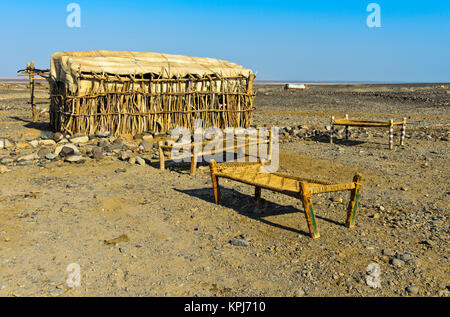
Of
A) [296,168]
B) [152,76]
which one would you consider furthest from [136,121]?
[296,168]

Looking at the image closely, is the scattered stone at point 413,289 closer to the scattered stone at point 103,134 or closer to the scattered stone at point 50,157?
the scattered stone at point 50,157

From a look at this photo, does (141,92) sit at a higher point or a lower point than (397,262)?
higher

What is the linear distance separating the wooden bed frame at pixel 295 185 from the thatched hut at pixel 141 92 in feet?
21.7

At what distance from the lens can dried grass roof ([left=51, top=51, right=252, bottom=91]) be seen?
1131 centimetres

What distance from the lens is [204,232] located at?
16.7 ft

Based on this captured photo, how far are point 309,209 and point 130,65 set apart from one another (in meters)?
8.97

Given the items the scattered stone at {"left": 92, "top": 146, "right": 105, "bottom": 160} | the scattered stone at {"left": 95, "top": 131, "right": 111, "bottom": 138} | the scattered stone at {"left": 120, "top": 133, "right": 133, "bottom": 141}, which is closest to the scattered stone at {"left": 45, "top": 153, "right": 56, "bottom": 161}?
the scattered stone at {"left": 92, "top": 146, "right": 105, "bottom": 160}

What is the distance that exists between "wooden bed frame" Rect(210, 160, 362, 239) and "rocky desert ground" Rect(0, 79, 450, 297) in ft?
0.77

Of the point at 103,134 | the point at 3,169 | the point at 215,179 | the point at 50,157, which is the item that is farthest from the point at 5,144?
the point at 215,179

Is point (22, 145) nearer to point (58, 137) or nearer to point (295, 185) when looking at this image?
point (58, 137)

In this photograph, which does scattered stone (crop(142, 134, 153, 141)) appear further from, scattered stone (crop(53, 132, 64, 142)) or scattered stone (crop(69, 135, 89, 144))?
scattered stone (crop(53, 132, 64, 142))

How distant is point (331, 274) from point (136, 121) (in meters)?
9.43
